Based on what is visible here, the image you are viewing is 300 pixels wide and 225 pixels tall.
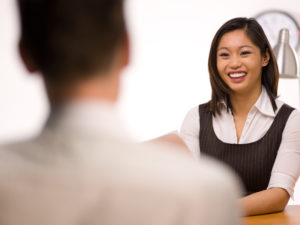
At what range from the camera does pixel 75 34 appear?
421 millimetres

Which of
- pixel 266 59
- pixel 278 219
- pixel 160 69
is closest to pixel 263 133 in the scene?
pixel 266 59

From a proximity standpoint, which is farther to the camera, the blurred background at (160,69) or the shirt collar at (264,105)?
the blurred background at (160,69)

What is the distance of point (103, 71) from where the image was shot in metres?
0.42

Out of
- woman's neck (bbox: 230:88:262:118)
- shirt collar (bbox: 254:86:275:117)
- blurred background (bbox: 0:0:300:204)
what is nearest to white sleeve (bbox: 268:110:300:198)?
shirt collar (bbox: 254:86:275:117)

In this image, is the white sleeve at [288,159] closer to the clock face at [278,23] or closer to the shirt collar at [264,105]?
the shirt collar at [264,105]

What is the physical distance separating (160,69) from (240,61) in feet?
8.70

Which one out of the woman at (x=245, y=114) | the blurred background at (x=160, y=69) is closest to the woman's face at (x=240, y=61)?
the woman at (x=245, y=114)

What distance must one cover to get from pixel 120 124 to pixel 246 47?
1739 millimetres

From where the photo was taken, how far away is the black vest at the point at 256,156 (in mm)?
2002

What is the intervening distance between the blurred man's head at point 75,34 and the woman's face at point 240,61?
1.70m

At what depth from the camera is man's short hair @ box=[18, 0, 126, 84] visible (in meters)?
0.42

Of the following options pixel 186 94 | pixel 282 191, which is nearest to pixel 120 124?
pixel 282 191

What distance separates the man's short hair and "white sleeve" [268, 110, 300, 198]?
1489 millimetres

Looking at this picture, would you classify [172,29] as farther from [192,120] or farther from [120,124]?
[120,124]
